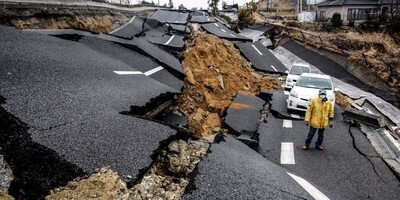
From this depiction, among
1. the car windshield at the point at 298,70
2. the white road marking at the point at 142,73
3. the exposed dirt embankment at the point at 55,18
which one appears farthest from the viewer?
the car windshield at the point at 298,70

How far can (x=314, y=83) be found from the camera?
43.2 feet

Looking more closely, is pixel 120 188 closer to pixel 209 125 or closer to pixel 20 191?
pixel 20 191

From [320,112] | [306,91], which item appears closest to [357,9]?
[306,91]

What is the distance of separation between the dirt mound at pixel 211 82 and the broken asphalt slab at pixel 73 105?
59.4 inches

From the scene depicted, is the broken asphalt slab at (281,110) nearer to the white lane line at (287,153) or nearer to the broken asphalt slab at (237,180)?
the white lane line at (287,153)

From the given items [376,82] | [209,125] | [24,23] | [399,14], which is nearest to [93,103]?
[209,125]

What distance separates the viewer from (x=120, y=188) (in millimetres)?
3793

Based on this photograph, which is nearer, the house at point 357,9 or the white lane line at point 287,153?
the white lane line at point 287,153

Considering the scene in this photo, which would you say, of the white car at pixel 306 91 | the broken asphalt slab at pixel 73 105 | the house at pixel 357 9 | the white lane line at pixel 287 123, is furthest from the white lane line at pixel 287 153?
the house at pixel 357 9

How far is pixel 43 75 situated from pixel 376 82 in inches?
784

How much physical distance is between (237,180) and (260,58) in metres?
18.0

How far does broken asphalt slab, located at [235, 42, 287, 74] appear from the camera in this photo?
20128 millimetres

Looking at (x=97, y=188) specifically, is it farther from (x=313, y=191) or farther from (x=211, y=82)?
(x=211, y=82)

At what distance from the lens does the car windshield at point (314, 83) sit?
1288 cm
